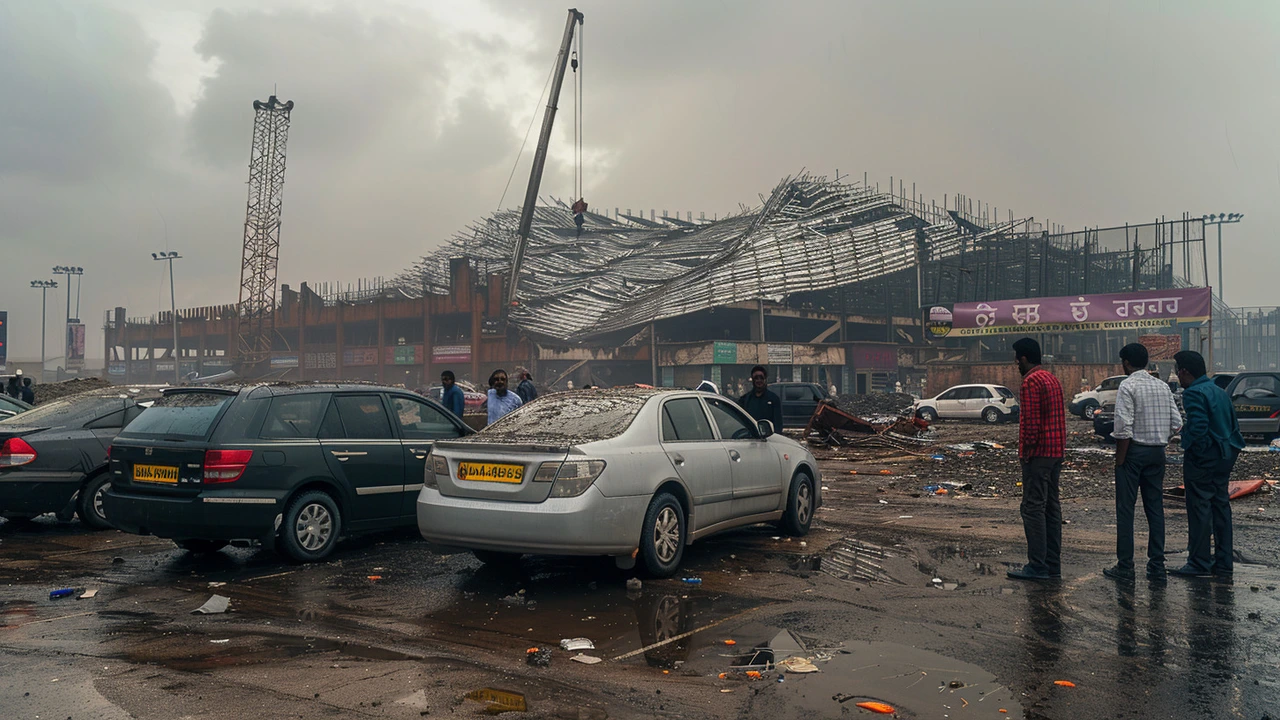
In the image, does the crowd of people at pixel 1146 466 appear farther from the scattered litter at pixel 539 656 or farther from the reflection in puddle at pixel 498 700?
the reflection in puddle at pixel 498 700

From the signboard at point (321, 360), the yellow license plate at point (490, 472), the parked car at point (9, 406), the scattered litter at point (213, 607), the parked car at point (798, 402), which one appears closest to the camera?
the scattered litter at point (213, 607)

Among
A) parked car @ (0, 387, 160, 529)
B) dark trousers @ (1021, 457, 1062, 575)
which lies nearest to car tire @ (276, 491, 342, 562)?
parked car @ (0, 387, 160, 529)

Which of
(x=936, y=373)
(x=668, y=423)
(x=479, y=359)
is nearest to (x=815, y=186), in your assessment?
(x=936, y=373)

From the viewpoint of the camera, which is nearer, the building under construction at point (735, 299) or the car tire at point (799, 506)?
the car tire at point (799, 506)

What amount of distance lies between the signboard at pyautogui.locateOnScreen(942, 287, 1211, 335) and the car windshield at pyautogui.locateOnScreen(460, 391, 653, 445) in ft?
123

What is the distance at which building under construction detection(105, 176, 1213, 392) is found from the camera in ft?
177

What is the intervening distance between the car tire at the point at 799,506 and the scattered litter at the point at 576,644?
144 inches

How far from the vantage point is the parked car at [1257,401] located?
1761cm

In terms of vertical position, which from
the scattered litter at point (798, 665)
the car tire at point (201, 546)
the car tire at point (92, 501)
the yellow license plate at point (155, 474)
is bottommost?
the car tire at point (201, 546)

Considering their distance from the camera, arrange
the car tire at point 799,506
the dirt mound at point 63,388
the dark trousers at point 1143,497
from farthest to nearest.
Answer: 1. the dirt mound at point 63,388
2. the car tire at point 799,506
3. the dark trousers at point 1143,497

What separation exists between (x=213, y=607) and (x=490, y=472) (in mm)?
1989

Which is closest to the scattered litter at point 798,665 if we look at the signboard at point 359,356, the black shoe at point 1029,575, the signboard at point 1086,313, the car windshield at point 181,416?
the black shoe at point 1029,575

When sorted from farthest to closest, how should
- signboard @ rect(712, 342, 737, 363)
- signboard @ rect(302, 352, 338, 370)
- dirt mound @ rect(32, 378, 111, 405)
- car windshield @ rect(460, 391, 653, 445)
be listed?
signboard @ rect(302, 352, 338, 370), signboard @ rect(712, 342, 737, 363), dirt mound @ rect(32, 378, 111, 405), car windshield @ rect(460, 391, 653, 445)

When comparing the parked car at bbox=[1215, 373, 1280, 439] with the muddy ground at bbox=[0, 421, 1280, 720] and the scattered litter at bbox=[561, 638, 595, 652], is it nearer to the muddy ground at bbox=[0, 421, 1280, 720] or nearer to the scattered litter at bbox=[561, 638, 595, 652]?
the muddy ground at bbox=[0, 421, 1280, 720]
